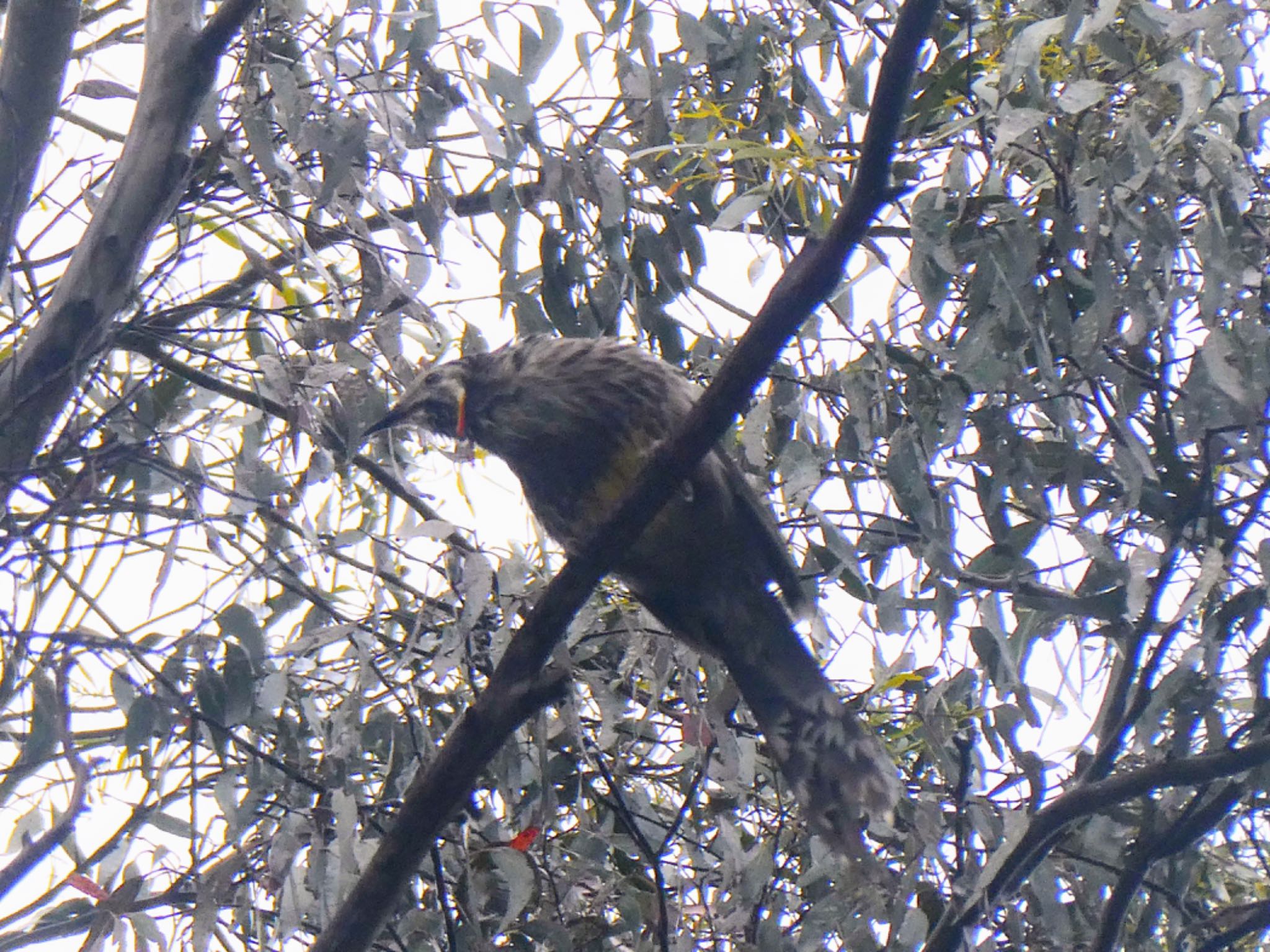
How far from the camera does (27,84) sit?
225cm

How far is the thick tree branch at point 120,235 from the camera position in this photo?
7.31 feet

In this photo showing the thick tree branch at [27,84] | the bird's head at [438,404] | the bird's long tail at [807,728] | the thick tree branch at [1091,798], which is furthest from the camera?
the bird's head at [438,404]

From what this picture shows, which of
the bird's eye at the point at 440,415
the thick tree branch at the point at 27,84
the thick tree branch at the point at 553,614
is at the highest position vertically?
the bird's eye at the point at 440,415

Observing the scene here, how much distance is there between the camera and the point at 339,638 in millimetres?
2240

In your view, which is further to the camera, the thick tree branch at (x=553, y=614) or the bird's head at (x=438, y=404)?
the bird's head at (x=438, y=404)

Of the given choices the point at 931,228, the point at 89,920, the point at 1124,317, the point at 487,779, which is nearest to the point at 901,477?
the point at 931,228

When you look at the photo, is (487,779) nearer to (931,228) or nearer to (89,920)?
(89,920)

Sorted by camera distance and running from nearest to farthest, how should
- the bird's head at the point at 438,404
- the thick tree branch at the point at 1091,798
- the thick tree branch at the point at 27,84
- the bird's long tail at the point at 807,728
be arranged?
the thick tree branch at the point at 1091,798 → the thick tree branch at the point at 27,84 → the bird's long tail at the point at 807,728 → the bird's head at the point at 438,404

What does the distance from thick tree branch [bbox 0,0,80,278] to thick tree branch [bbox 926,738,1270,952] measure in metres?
1.95

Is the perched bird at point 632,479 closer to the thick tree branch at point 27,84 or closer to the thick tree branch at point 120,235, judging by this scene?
the thick tree branch at point 120,235

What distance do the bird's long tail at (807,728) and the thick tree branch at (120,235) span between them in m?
1.41

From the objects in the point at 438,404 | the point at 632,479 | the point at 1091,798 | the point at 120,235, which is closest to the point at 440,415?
the point at 438,404

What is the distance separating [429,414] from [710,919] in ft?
4.17

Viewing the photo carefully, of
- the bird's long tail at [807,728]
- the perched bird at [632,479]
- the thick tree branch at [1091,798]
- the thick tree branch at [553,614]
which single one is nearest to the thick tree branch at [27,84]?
the perched bird at [632,479]
